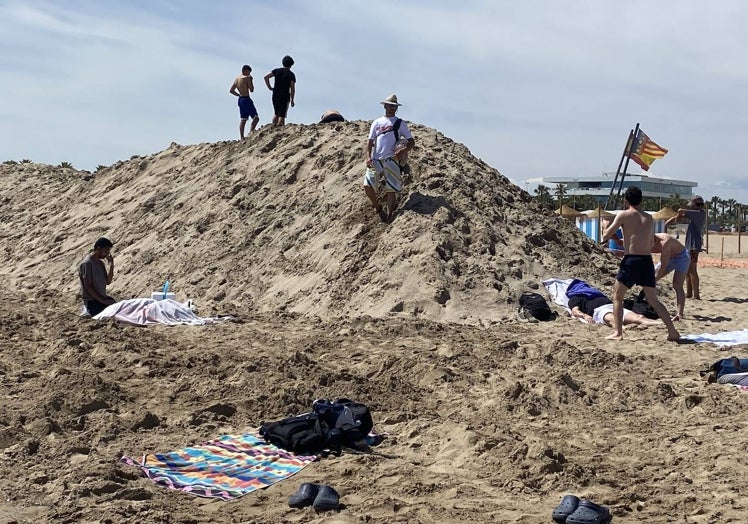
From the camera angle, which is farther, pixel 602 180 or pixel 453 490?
pixel 602 180

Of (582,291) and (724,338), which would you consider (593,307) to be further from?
(724,338)

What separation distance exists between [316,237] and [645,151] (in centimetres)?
1145

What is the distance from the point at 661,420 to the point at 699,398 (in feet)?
1.72

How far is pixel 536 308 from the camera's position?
10195 millimetres

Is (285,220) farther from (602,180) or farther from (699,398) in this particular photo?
(602,180)

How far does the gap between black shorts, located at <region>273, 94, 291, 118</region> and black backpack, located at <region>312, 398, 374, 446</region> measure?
416 inches

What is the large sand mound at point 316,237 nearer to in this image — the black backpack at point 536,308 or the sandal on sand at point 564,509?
the black backpack at point 536,308

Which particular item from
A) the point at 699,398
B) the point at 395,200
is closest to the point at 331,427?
the point at 699,398

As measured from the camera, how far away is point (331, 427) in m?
5.59

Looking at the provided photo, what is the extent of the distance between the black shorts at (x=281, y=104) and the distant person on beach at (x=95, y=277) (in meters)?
6.32

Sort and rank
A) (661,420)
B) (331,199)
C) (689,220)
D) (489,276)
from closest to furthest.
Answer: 1. (661,420)
2. (489,276)
3. (689,220)
4. (331,199)

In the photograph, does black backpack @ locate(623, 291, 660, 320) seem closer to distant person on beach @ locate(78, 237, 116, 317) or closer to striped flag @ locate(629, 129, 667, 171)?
distant person on beach @ locate(78, 237, 116, 317)

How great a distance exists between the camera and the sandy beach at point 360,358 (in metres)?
4.82

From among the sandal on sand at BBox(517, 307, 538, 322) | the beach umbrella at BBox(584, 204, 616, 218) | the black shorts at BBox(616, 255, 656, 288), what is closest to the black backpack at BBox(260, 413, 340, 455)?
the black shorts at BBox(616, 255, 656, 288)
